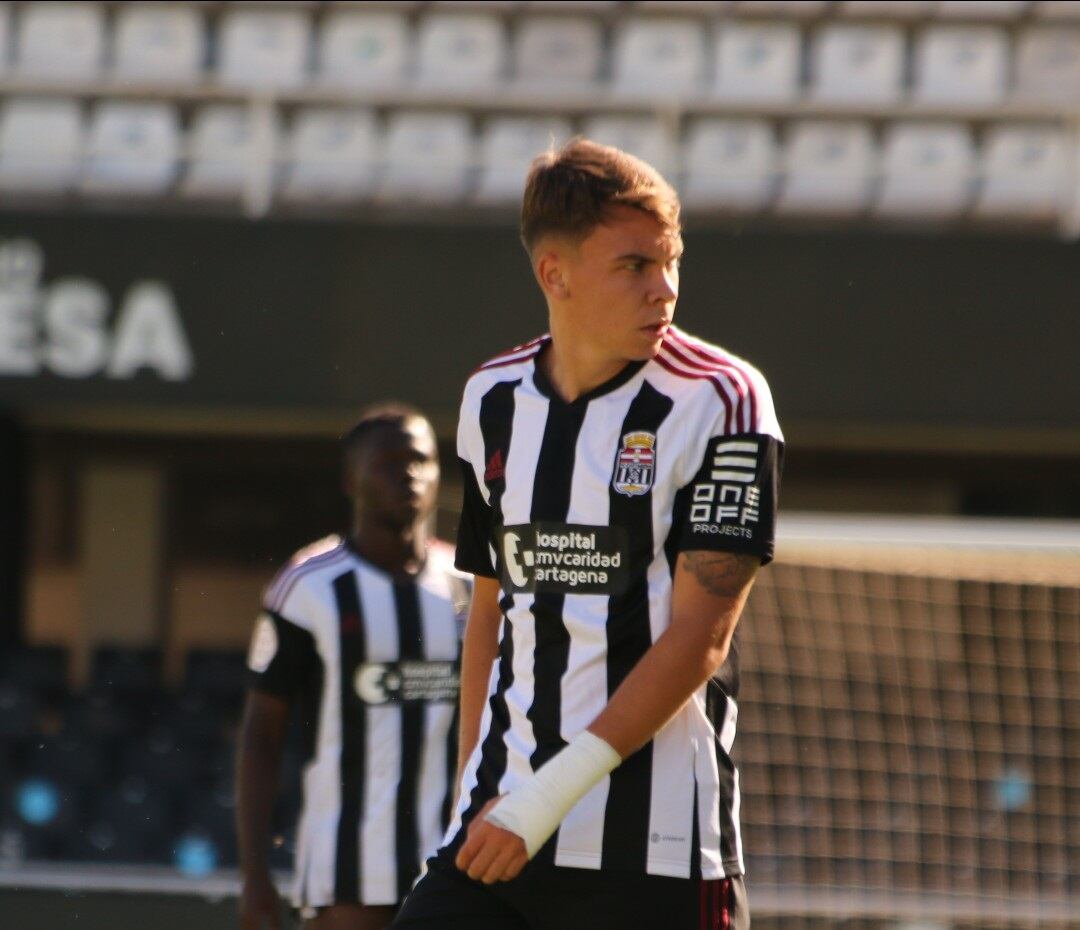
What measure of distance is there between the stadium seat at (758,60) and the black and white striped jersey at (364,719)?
883cm

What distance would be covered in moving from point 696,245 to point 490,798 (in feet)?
22.3

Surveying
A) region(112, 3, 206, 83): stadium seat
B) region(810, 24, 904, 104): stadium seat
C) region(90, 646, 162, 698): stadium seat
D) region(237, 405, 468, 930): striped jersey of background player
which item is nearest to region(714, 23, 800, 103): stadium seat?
region(810, 24, 904, 104): stadium seat

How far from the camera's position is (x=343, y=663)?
400cm

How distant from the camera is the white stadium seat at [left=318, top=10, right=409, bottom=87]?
1247cm

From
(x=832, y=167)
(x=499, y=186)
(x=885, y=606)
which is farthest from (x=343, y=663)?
(x=832, y=167)

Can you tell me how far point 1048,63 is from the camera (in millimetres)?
12422

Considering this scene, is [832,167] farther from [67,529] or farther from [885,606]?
[67,529]

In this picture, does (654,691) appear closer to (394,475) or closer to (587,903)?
(587,903)

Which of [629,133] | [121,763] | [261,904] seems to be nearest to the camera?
[261,904]

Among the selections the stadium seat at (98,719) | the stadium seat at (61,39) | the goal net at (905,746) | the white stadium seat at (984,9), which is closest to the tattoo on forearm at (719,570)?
the goal net at (905,746)

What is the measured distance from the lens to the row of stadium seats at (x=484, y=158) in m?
10.7

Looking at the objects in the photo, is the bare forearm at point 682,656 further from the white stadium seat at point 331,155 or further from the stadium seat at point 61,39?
the stadium seat at point 61,39

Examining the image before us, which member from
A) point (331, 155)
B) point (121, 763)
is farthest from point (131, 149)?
point (121, 763)

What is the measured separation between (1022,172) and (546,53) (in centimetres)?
353
